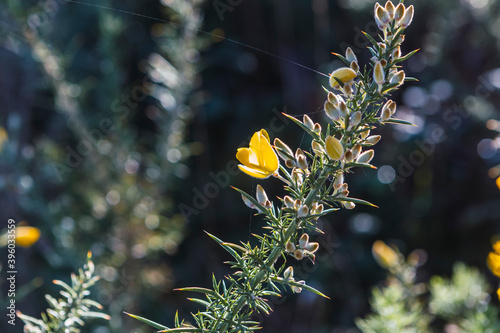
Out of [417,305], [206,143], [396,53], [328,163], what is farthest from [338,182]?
[206,143]

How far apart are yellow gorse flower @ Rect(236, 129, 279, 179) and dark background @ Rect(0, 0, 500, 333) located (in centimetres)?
87

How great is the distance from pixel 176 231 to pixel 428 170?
998 millimetres

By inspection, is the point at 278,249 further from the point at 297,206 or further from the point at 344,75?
the point at 344,75

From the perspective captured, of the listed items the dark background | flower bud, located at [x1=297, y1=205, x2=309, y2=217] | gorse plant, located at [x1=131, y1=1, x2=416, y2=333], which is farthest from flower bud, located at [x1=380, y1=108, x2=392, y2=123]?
the dark background

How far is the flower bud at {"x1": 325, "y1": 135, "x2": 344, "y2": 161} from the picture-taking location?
1.26 feet

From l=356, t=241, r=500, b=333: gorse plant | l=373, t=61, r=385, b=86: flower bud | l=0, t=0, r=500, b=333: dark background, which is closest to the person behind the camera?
l=373, t=61, r=385, b=86: flower bud

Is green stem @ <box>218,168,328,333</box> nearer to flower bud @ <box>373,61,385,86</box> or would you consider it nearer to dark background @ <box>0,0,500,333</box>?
flower bud @ <box>373,61,385,86</box>

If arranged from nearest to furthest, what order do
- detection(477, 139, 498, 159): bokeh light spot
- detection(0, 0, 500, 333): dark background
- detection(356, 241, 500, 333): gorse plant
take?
detection(356, 241, 500, 333): gorse plant
detection(0, 0, 500, 333): dark background
detection(477, 139, 498, 159): bokeh light spot

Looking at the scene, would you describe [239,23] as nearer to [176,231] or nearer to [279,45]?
[279,45]

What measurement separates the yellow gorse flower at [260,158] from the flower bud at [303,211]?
7 centimetres

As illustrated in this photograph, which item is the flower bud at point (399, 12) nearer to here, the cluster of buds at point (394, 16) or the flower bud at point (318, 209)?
the cluster of buds at point (394, 16)

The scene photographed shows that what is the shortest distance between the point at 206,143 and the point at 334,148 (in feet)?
4.77

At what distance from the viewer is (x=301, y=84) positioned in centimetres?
188

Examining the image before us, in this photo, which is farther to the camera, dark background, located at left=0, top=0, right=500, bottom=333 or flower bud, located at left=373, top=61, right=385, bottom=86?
dark background, located at left=0, top=0, right=500, bottom=333
